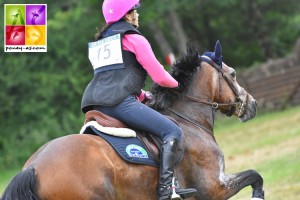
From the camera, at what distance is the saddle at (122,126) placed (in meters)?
7.73

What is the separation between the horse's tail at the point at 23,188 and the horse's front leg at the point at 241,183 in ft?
7.69

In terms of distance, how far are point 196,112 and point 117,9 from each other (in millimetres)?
1538

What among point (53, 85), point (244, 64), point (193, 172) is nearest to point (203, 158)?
point (193, 172)

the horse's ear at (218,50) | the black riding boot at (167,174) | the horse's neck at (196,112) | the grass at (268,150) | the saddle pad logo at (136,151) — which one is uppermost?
the horse's ear at (218,50)

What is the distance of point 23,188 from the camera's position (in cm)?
681

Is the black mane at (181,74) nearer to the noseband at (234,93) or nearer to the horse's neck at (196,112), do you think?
the horse's neck at (196,112)

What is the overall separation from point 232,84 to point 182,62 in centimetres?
71

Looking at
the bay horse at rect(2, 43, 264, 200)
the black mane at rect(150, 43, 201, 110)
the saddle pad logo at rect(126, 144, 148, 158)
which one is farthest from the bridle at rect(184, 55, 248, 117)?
the saddle pad logo at rect(126, 144, 148, 158)

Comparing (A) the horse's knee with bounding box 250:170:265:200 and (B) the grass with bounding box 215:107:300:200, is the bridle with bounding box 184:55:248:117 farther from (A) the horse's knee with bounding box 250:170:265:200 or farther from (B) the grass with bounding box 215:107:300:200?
(B) the grass with bounding box 215:107:300:200

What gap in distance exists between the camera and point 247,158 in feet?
62.3

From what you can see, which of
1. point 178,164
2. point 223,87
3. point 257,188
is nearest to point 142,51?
point 178,164

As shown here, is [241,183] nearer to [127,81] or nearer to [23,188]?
[127,81]

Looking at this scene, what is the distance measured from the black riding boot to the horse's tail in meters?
1.37

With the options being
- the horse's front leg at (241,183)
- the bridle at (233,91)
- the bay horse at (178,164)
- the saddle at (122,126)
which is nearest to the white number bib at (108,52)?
the saddle at (122,126)
